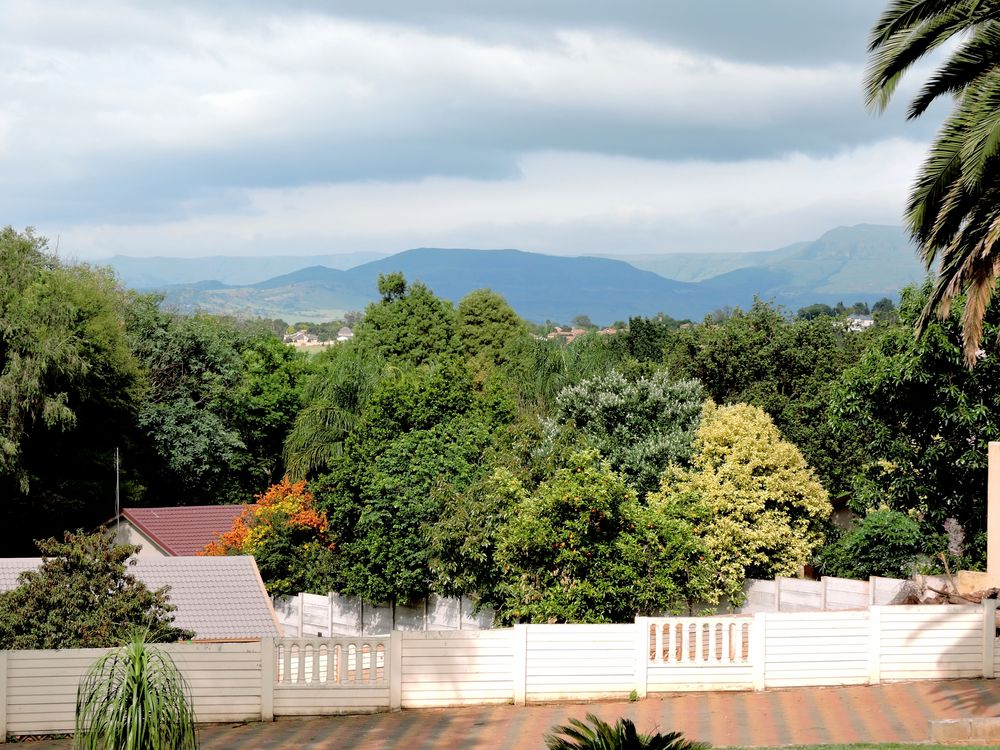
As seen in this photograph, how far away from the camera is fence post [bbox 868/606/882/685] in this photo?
16.5m

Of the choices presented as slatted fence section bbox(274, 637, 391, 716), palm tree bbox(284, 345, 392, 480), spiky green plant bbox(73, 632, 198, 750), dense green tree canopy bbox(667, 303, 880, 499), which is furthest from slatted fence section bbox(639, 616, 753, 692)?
dense green tree canopy bbox(667, 303, 880, 499)

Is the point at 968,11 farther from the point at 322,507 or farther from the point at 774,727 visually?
the point at 322,507

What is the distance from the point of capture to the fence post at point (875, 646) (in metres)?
16.5

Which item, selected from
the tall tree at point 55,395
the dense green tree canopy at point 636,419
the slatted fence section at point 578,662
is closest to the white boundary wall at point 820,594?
the dense green tree canopy at point 636,419

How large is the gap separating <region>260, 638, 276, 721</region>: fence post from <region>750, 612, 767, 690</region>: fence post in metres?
6.58

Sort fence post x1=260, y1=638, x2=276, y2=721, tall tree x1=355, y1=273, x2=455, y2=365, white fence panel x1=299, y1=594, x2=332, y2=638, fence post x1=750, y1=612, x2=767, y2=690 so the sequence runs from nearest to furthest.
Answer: fence post x1=260, y1=638, x2=276, y2=721 < fence post x1=750, y1=612, x2=767, y2=690 < white fence panel x1=299, y1=594, x2=332, y2=638 < tall tree x1=355, y1=273, x2=455, y2=365

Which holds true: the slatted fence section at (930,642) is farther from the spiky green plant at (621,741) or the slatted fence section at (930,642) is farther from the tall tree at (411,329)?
the tall tree at (411,329)

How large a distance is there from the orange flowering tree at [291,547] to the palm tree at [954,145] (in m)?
19.7

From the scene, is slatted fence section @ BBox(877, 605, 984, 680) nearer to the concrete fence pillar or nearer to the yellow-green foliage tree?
the yellow-green foliage tree

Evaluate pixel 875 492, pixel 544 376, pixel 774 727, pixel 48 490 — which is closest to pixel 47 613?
pixel 774 727

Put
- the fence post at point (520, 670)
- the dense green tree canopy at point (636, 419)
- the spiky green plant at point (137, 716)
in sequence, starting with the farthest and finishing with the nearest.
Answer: the dense green tree canopy at point (636, 419) → the fence post at point (520, 670) → the spiky green plant at point (137, 716)

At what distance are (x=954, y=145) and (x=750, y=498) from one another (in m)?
13.8

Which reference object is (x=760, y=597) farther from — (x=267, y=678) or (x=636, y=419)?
(x=267, y=678)

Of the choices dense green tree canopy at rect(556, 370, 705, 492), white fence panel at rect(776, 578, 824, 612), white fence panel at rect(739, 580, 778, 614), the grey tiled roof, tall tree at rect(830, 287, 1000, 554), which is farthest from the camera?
dense green tree canopy at rect(556, 370, 705, 492)
